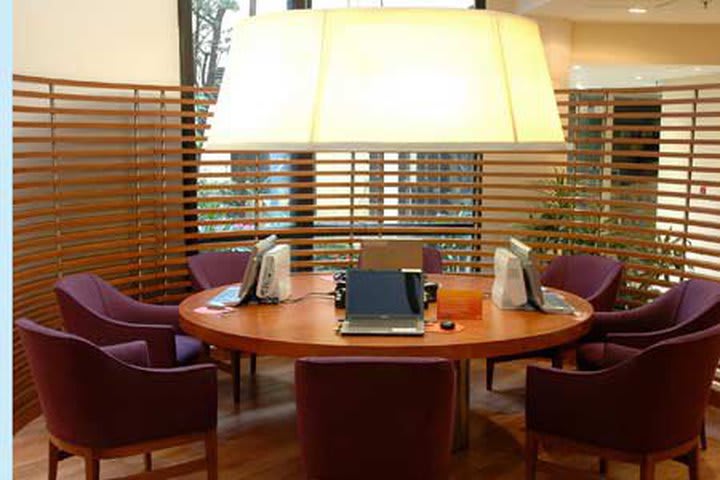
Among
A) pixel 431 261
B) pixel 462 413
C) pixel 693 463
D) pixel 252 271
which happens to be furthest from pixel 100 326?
pixel 693 463

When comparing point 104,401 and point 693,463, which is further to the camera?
point 693,463

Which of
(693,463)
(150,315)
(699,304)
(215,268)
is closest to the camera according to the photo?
(693,463)

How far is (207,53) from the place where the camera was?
6.42m

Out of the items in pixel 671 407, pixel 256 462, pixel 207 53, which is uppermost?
pixel 207 53

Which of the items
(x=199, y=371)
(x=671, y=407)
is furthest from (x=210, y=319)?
(x=671, y=407)

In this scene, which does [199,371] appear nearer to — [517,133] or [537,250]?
[517,133]

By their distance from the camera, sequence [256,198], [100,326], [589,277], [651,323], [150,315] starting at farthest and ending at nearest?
[256,198], [589,277], [150,315], [651,323], [100,326]

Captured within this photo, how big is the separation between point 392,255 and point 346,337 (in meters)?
0.62

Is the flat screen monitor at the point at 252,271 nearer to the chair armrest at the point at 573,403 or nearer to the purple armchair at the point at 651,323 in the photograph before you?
the chair armrest at the point at 573,403

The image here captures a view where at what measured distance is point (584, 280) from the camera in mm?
5301

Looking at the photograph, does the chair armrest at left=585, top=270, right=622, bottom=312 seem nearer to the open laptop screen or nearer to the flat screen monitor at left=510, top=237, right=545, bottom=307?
the flat screen monitor at left=510, top=237, right=545, bottom=307

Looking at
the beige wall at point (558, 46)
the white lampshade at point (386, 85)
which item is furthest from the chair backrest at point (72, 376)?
the beige wall at point (558, 46)

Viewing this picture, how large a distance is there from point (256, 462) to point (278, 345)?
46.6 inches

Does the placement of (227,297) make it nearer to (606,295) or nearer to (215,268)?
(215,268)
